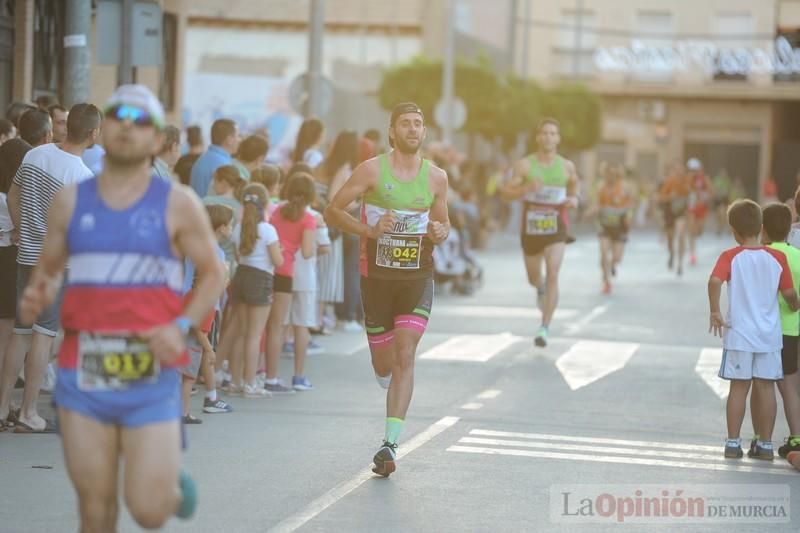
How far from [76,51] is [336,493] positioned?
18.5 feet

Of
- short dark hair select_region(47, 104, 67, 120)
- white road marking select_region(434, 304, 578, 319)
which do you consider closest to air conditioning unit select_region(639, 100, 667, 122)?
white road marking select_region(434, 304, 578, 319)

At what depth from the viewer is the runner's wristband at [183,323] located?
522cm

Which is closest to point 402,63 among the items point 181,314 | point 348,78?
point 348,78

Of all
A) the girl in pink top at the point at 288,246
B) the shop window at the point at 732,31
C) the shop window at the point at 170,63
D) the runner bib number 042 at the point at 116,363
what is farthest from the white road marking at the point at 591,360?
the shop window at the point at 732,31

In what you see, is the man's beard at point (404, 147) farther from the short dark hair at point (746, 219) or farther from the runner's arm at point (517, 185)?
the runner's arm at point (517, 185)

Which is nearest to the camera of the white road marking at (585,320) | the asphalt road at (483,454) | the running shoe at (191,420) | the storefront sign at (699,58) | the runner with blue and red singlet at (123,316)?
the runner with blue and red singlet at (123,316)

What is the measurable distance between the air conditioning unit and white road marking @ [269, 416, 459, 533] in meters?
54.4

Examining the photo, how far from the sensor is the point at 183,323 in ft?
17.2

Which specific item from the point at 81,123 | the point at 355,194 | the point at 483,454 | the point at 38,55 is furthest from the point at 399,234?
the point at 38,55

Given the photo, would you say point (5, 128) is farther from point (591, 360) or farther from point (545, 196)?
point (545, 196)

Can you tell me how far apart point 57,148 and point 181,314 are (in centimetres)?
420

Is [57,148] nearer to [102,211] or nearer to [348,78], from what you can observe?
[102,211]

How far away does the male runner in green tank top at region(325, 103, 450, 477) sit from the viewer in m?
8.58

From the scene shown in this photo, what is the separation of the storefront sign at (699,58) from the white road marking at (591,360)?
48.1 meters
